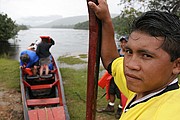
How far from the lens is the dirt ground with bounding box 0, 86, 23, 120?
4945mm

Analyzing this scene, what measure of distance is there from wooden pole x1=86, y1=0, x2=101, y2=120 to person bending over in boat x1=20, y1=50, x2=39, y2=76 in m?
4.95

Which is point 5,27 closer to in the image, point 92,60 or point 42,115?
point 42,115

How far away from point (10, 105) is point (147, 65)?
5.18 meters

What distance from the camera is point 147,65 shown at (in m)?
0.95

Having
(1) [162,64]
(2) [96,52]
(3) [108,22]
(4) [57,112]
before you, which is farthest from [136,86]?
(4) [57,112]

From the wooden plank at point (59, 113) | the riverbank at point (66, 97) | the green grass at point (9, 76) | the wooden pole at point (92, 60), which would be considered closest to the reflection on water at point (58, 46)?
the green grass at point (9, 76)

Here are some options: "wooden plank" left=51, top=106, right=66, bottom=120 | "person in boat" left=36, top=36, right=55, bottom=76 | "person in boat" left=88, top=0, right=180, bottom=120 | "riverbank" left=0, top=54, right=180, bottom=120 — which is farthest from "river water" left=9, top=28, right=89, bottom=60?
"person in boat" left=88, top=0, right=180, bottom=120

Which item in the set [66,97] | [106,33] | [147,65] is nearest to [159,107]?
[147,65]

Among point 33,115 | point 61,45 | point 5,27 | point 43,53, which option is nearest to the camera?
point 33,115

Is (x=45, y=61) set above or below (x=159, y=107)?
below

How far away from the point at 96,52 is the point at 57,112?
2.98 metres

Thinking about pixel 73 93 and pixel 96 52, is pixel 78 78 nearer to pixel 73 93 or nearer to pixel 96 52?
pixel 73 93

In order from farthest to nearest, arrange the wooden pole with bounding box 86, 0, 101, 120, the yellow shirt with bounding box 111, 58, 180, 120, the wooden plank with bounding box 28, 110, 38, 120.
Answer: the wooden plank with bounding box 28, 110, 38, 120, the wooden pole with bounding box 86, 0, 101, 120, the yellow shirt with bounding box 111, 58, 180, 120

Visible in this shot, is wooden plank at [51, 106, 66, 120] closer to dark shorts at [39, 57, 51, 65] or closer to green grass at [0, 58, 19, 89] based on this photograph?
dark shorts at [39, 57, 51, 65]
